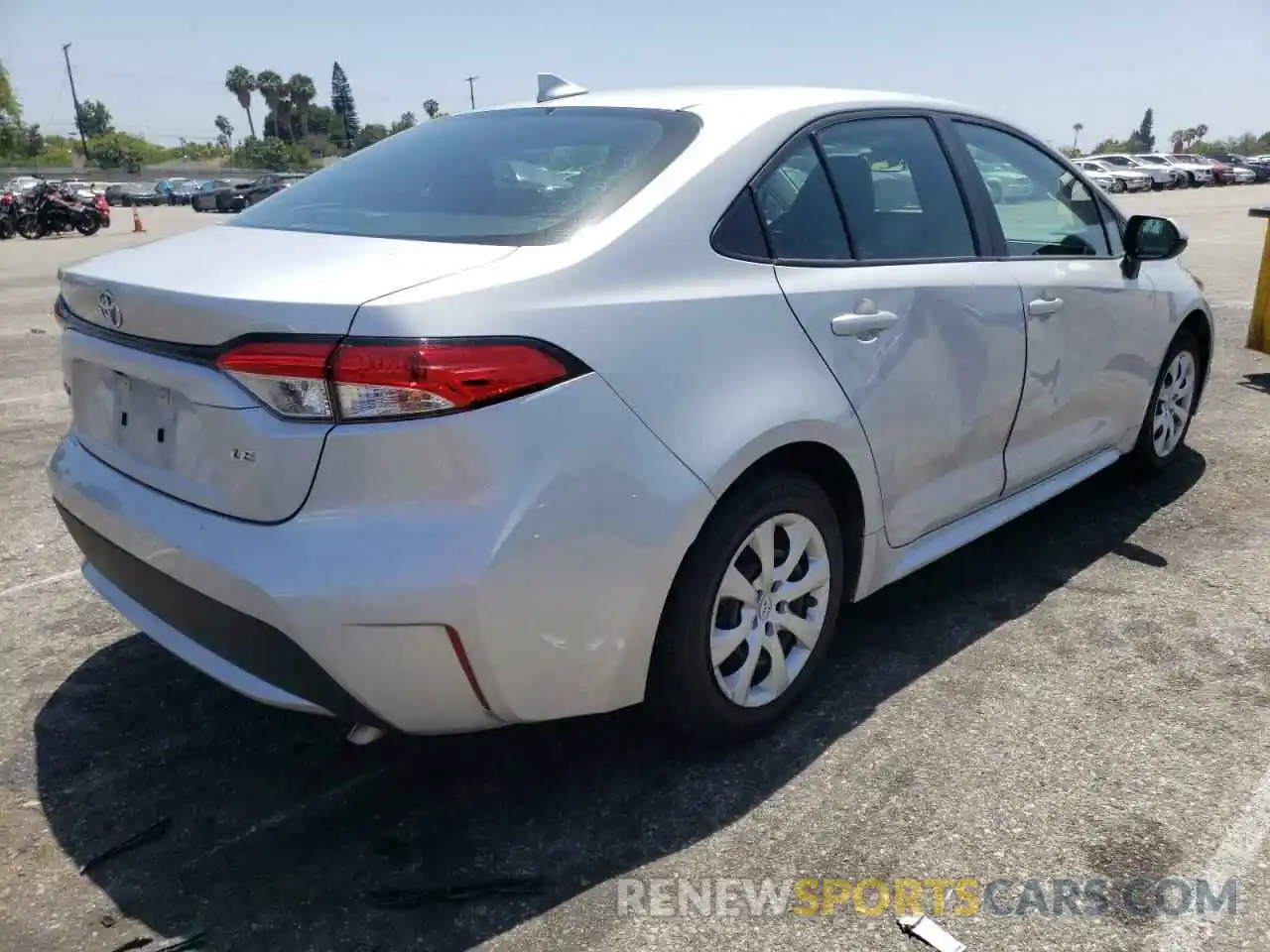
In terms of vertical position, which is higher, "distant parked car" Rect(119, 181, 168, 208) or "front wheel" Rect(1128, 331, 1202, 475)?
"front wheel" Rect(1128, 331, 1202, 475)

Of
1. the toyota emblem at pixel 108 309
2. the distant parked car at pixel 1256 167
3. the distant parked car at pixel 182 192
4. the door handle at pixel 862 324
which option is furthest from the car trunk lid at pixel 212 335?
the distant parked car at pixel 182 192

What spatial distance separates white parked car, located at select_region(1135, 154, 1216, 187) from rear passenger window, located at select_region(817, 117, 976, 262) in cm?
4966

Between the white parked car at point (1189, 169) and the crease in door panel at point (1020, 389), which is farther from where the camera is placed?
the white parked car at point (1189, 169)

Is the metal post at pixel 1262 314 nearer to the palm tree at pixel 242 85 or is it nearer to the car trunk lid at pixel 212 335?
the car trunk lid at pixel 212 335

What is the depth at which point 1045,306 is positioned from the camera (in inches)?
137

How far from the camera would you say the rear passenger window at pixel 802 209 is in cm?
269

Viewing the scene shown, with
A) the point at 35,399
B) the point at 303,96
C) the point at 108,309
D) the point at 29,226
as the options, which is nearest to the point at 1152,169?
the point at 29,226

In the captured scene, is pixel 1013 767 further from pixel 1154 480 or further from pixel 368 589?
pixel 1154 480

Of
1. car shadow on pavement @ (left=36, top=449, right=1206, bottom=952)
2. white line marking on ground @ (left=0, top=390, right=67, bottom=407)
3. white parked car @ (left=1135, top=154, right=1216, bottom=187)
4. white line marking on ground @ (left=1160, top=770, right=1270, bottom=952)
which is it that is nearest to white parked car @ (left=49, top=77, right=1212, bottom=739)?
car shadow on pavement @ (left=36, top=449, right=1206, bottom=952)

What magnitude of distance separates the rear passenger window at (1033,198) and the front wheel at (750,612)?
136 cm

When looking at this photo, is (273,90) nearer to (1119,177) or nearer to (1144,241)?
(1119,177)

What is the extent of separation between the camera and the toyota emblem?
7.80ft

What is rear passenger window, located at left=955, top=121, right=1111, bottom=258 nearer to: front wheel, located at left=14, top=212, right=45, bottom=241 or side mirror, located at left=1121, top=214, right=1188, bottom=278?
side mirror, located at left=1121, top=214, right=1188, bottom=278

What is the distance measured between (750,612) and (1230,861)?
1.21 metres
